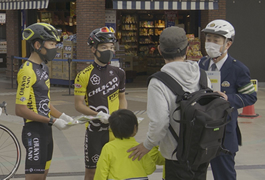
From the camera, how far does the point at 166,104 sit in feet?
11.6

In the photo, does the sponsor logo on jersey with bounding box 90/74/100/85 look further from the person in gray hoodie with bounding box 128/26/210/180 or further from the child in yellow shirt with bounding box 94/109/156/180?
the person in gray hoodie with bounding box 128/26/210/180

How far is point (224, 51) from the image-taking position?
4.57 meters

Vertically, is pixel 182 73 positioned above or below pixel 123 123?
above

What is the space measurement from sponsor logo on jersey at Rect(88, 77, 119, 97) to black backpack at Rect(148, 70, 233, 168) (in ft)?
4.64

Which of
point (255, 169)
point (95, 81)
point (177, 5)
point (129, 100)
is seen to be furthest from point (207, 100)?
point (177, 5)

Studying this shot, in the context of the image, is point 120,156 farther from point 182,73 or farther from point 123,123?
point 182,73

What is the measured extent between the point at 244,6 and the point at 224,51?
43.0ft

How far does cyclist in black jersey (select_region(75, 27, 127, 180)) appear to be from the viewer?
4848mm

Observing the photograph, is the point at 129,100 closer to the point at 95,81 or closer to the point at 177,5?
the point at 177,5

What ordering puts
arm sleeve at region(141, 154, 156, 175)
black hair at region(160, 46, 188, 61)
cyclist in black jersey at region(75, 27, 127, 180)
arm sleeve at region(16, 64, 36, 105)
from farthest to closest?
cyclist in black jersey at region(75, 27, 127, 180)
arm sleeve at region(16, 64, 36, 105)
arm sleeve at region(141, 154, 156, 175)
black hair at region(160, 46, 188, 61)

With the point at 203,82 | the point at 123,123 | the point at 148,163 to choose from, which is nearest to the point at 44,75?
the point at 123,123

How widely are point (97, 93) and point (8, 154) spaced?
3.17 metres

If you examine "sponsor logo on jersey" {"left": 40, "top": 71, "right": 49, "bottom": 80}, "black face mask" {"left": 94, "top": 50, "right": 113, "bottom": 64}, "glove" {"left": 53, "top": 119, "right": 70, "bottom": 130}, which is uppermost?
"black face mask" {"left": 94, "top": 50, "right": 113, "bottom": 64}

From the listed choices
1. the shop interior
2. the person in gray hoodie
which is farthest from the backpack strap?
the shop interior
